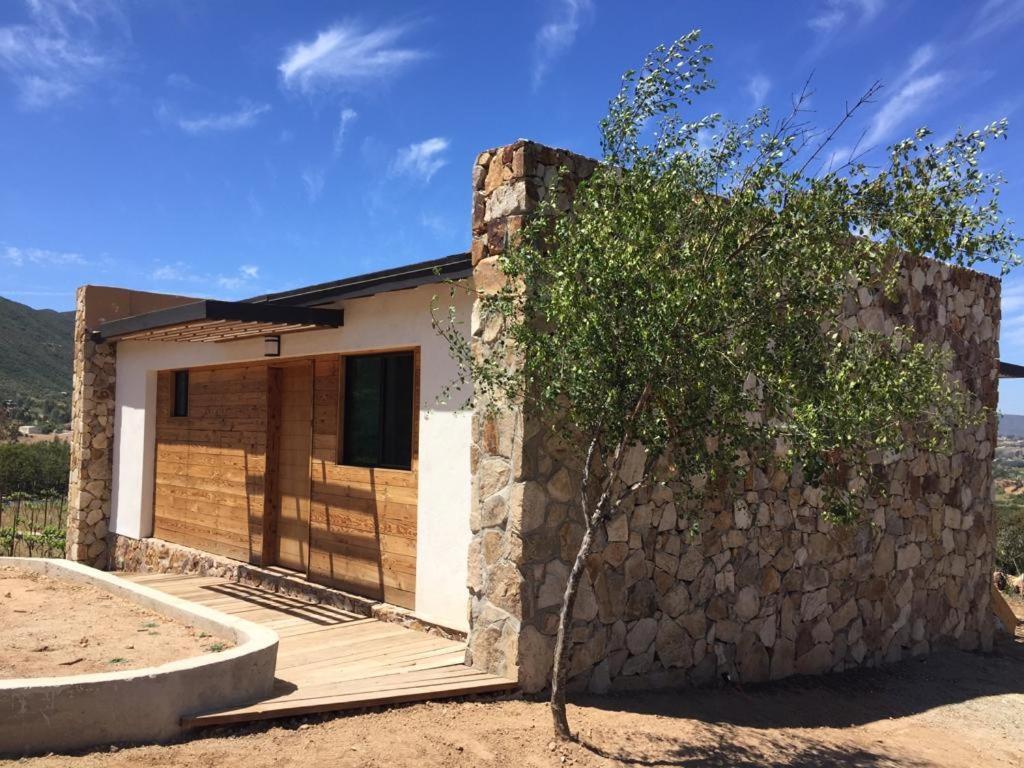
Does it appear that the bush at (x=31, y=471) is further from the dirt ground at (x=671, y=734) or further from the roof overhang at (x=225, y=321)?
the dirt ground at (x=671, y=734)

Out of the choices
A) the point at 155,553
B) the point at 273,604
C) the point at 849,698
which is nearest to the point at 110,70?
the point at 155,553

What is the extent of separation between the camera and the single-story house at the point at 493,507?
21.5ft

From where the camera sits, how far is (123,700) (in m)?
5.17

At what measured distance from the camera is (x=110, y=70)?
38.8 feet

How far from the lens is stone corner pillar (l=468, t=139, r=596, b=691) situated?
20.6 ft

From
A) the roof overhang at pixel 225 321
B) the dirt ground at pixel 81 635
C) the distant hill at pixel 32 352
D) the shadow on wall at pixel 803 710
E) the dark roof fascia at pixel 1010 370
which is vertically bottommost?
the shadow on wall at pixel 803 710

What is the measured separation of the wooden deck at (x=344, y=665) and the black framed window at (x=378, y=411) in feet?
5.21

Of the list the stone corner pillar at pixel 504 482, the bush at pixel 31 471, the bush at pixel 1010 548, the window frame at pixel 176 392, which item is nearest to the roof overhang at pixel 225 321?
the window frame at pixel 176 392

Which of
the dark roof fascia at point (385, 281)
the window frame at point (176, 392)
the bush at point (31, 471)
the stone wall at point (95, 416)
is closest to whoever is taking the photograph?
the dark roof fascia at point (385, 281)

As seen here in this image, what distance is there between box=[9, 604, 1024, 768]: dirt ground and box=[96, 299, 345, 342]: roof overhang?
4133 millimetres

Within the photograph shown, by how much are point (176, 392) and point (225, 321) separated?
4.42 m

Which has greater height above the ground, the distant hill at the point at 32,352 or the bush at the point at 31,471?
the distant hill at the point at 32,352

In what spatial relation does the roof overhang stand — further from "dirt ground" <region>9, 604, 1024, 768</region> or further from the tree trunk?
the tree trunk

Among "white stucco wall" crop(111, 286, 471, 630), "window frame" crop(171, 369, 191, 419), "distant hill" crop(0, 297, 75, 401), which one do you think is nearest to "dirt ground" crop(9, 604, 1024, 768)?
"white stucco wall" crop(111, 286, 471, 630)
